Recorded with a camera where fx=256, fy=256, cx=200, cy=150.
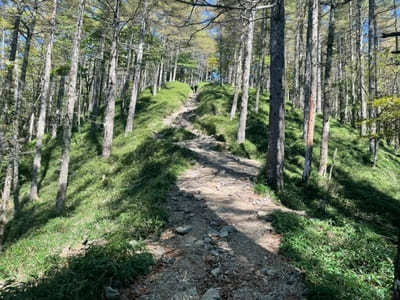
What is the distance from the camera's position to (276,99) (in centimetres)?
895

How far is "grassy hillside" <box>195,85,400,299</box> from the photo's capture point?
5.05m

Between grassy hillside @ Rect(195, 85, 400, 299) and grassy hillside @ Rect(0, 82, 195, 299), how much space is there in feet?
10.7

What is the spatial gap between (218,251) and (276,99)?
5634mm

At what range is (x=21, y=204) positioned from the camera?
14.4 metres

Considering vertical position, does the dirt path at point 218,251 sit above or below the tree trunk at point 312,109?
below

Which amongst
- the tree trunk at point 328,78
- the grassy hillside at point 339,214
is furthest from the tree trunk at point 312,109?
the grassy hillside at point 339,214

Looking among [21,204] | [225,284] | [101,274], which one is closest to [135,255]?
[101,274]

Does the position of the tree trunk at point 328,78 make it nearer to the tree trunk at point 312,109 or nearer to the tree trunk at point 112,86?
the tree trunk at point 312,109

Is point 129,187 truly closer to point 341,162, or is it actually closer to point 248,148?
point 248,148

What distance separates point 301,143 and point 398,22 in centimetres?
1716

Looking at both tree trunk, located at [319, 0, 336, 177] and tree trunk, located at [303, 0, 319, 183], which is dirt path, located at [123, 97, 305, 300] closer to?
tree trunk, located at [303, 0, 319, 183]

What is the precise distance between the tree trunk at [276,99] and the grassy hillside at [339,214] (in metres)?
0.70

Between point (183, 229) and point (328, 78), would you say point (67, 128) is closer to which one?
point (183, 229)

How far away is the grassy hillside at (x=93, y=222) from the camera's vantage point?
→ 4742mm
